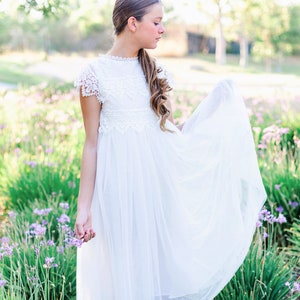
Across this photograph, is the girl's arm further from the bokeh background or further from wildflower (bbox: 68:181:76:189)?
wildflower (bbox: 68:181:76:189)

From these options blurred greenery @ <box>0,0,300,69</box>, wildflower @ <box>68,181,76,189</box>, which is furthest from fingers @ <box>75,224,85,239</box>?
blurred greenery @ <box>0,0,300,69</box>

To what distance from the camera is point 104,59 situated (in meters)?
2.52

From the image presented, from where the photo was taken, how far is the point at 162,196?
2.57m

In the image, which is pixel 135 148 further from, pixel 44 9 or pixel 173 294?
pixel 44 9

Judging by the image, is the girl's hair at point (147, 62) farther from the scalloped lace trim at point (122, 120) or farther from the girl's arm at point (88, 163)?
the girl's arm at point (88, 163)

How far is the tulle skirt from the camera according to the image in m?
2.49

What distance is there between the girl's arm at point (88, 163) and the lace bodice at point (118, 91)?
0.04m

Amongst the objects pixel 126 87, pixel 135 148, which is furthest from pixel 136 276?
pixel 126 87

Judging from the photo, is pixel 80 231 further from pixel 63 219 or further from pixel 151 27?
pixel 151 27

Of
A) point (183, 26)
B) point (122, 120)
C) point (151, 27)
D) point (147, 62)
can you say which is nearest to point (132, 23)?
point (151, 27)

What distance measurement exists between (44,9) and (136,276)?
2781mm

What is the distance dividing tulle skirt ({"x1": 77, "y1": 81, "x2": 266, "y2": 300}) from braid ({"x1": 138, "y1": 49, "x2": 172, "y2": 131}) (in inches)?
3.4

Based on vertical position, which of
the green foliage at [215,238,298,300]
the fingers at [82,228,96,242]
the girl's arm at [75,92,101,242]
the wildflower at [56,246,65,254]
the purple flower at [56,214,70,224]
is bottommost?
the green foliage at [215,238,298,300]

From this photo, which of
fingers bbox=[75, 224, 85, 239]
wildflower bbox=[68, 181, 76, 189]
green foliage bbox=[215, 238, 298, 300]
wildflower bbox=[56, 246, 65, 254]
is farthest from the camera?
wildflower bbox=[68, 181, 76, 189]
